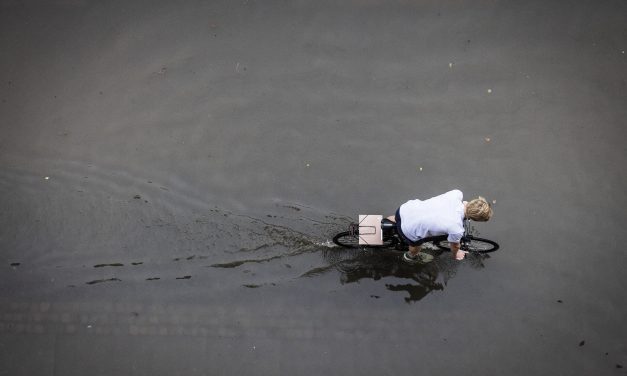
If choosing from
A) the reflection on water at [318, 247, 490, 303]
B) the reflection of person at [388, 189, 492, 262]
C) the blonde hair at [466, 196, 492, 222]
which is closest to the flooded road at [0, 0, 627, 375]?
the reflection on water at [318, 247, 490, 303]

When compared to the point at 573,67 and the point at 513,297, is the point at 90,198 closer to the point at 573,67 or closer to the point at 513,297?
the point at 513,297

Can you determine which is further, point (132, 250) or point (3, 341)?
point (132, 250)

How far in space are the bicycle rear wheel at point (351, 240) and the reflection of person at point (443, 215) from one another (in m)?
0.63

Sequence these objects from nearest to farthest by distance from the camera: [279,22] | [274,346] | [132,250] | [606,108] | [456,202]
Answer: [456,202] < [274,346] < [132,250] < [606,108] < [279,22]

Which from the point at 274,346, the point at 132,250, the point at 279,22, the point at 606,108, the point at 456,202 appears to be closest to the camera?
the point at 456,202

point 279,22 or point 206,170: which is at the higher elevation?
point 279,22

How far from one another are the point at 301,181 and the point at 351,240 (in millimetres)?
1032

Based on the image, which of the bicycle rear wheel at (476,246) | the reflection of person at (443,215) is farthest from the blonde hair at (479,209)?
the bicycle rear wheel at (476,246)

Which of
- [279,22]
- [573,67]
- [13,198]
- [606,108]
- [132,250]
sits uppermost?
[279,22]

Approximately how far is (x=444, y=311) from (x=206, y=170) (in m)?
3.46

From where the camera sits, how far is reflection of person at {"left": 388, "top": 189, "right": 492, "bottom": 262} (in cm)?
442

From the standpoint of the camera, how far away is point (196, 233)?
6035mm

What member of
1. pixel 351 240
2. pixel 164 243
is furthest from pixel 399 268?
pixel 164 243

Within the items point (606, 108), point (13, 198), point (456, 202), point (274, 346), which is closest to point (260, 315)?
point (274, 346)
